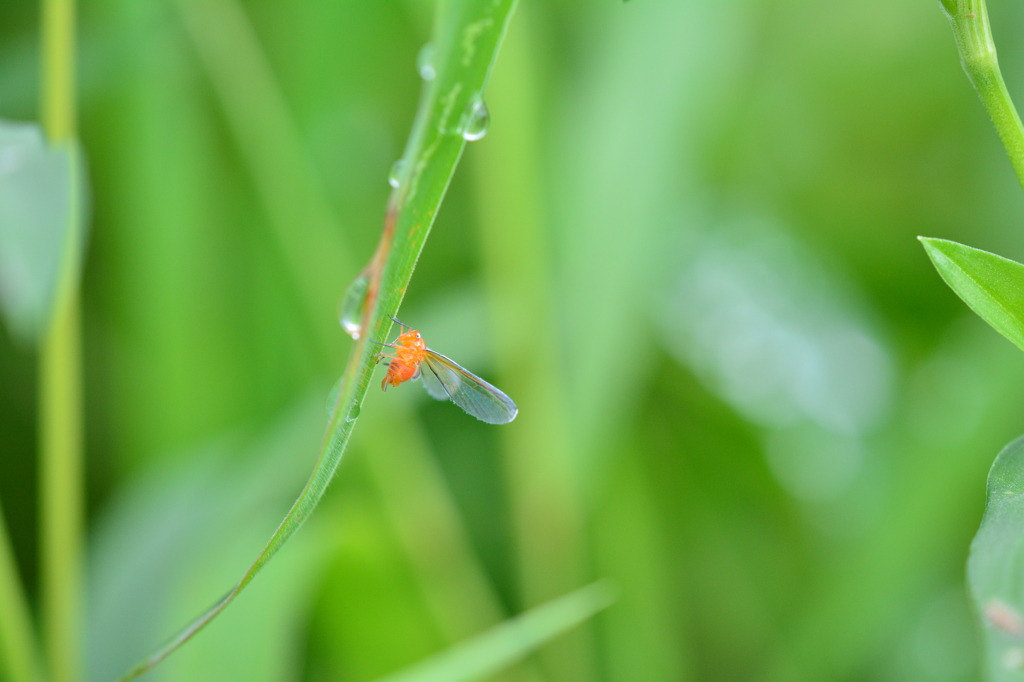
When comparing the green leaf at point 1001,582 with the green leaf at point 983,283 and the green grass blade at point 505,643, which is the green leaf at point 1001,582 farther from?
the green grass blade at point 505,643

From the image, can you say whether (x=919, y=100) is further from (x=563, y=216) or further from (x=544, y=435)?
(x=544, y=435)

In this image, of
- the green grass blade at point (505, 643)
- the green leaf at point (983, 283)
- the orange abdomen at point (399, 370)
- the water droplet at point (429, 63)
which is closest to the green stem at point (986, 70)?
the green leaf at point (983, 283)

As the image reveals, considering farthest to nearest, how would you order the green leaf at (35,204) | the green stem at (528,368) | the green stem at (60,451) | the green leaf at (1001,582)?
the green stem at (528,368), the green stem at (60,451), the green leaf at (35,204), the green leaf at (1001,582)

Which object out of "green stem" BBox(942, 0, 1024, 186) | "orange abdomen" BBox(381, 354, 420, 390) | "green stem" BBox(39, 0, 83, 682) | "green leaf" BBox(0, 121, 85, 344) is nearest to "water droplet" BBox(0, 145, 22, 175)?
"green leaf" BBox(0, 121, 85, 344)

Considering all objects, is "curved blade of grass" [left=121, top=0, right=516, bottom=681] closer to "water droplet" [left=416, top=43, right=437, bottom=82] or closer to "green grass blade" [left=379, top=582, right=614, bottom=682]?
"water droplet" [left=416, top=43, right=437, bottom=82]

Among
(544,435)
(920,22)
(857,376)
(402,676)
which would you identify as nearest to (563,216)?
(544,435)

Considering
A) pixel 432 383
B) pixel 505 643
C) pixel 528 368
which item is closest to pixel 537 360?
pixel 528 368
